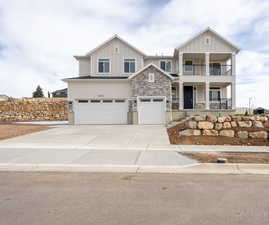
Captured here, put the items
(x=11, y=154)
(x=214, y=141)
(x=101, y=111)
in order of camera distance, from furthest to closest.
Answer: (x=101, y=111) → (x=214, y=141) → (x=11, y=154)

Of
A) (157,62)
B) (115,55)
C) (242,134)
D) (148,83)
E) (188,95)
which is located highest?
(115,55)

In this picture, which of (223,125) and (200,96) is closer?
(223,125)

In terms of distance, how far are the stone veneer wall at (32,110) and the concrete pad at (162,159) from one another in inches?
882

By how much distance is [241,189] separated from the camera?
4164 mm

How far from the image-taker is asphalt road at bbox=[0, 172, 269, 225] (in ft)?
9.89

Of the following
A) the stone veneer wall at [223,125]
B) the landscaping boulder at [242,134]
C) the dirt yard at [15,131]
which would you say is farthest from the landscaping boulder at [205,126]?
the dirt yard at [15,131]

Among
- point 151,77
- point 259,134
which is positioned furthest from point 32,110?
point 259,134

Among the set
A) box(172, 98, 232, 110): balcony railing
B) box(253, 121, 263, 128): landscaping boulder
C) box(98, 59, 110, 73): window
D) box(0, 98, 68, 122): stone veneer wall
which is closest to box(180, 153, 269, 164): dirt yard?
box(253, 121, 263, 128): landscaping boulder

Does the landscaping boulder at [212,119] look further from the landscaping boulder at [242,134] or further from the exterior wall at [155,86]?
the exterior wall at [155,86]

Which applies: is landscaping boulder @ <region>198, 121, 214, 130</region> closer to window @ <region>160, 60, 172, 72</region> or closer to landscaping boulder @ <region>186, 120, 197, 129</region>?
landscaping boulder @ <region>186, 120, 197, 129</region>

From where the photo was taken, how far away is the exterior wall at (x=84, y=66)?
21.3 m

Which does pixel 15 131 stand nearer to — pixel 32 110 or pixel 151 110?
pixel 151 110

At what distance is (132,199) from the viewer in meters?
3.70

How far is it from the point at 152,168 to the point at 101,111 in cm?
1331
